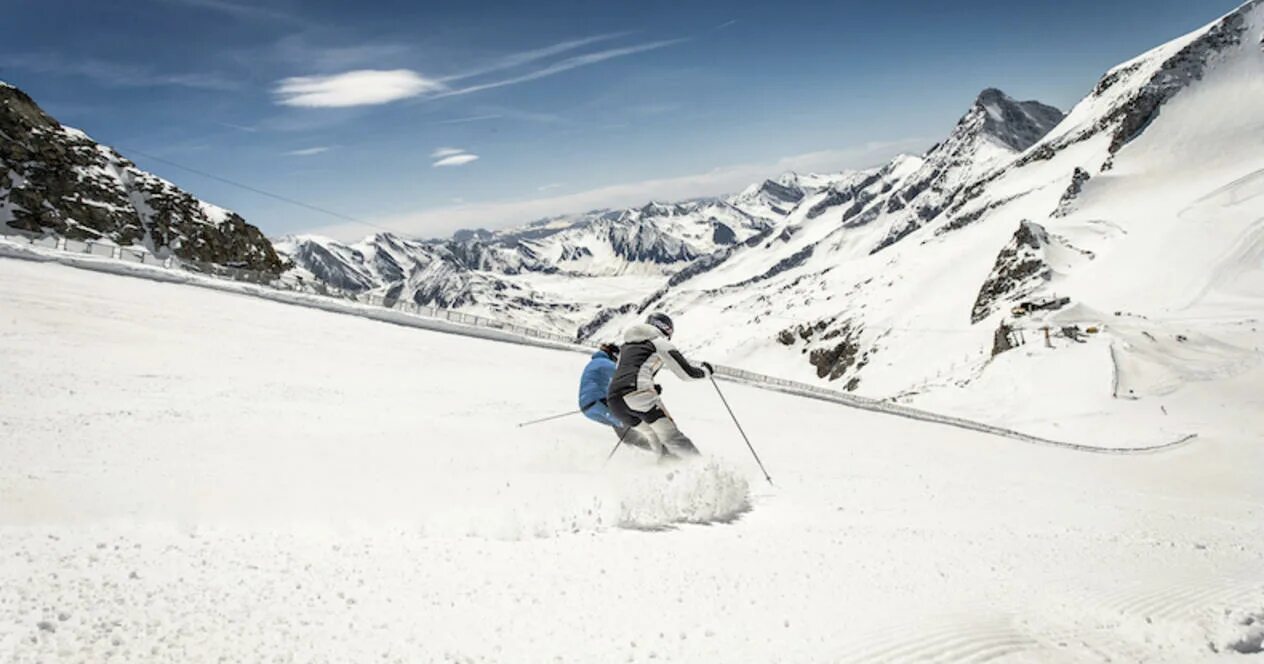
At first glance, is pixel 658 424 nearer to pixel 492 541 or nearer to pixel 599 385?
pixel 599 385

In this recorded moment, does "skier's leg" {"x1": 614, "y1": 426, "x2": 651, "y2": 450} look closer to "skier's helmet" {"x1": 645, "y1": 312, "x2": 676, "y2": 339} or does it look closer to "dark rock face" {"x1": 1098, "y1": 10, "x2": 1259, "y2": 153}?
"skier's helmet" {"x1": 645, "y1": 312, "x2": 676, "y2": 339}

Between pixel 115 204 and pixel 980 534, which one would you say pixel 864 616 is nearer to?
pixel 980 534

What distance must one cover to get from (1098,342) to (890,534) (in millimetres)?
44678

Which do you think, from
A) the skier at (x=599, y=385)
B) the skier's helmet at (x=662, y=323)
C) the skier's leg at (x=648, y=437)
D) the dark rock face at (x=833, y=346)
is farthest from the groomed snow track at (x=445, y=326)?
the dark rock face at (x=833, y=346)

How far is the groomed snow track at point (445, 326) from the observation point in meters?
25.6

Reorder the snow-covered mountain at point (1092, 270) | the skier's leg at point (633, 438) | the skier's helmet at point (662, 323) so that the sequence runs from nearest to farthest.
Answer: the skier's leg at point (633, 438) → the skier's helmet at point (662, 323) → the snow-covered mountain at point (1092, 270)

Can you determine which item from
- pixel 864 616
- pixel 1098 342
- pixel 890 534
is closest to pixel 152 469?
pixel 864 616

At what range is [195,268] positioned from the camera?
103ft

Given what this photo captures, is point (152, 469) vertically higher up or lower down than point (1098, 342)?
lower down

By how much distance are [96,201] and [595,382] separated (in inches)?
4905

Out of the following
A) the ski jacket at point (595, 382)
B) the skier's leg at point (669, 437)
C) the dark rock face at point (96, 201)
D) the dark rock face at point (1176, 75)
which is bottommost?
the skier's leg at point (669, 437)

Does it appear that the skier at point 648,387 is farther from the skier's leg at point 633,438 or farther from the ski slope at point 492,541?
the ski slope at point 492,541

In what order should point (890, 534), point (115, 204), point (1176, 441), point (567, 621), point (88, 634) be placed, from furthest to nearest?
point (115, 204), point (1176, 441), point (890, 534), point (567, 621), point (88, 634)

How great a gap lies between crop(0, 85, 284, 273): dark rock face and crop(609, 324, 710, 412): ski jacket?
10388 centimetres
